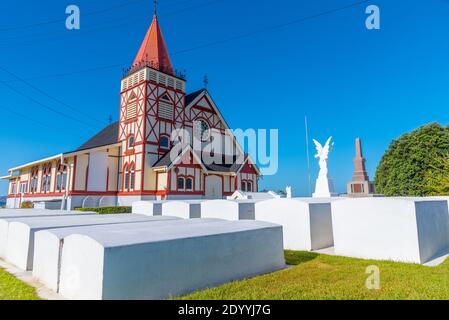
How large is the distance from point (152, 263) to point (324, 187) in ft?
46.8

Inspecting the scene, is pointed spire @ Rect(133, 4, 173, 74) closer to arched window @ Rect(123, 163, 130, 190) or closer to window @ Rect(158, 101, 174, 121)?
window @ Rect(158, 101, 174, 121)

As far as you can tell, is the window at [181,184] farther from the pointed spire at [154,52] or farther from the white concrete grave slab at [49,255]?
the white concrete grave slab at [49,255]

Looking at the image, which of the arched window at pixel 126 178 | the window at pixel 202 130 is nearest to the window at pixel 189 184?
the arched window at pixel 126 178

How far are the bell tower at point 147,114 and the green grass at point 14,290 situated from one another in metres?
16.2

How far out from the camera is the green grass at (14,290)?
4562 mm

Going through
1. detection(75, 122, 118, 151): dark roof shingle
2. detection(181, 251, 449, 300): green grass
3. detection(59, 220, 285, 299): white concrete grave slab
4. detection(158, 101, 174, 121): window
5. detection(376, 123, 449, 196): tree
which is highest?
detection(158, 101, 174, 121): window

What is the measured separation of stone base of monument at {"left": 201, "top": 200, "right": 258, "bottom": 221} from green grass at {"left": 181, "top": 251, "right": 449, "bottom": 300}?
17.4ft

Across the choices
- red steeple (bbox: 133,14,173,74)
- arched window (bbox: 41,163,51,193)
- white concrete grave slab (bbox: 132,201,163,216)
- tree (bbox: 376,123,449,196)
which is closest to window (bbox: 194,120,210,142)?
red steeple (bbox: 133,14,173,74)

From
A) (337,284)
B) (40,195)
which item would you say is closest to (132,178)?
(40,195)

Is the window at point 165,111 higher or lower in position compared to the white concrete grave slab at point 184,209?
higher

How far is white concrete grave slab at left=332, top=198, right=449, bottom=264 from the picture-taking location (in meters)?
7.47

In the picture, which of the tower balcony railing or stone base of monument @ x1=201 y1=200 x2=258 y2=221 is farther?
the tower balcony railing
